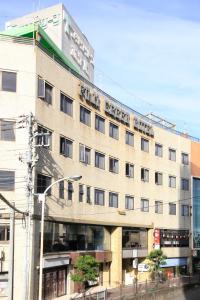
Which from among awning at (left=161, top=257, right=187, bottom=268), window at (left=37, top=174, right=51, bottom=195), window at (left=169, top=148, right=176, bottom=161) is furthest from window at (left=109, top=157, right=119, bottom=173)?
awning at (left=161, top=257, right=187, bottom=268)

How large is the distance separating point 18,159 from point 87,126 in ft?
44.1

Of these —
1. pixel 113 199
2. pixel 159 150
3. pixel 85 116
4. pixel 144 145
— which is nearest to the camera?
pixel 85 116

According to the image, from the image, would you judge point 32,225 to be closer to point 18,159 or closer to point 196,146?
point 18,159

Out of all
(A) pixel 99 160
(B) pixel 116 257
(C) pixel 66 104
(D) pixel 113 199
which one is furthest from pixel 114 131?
(B) pixel 116 257

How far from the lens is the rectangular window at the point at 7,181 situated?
4153 cm

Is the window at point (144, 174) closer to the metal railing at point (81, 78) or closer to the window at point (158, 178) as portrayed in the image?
the window at point (158, 178)

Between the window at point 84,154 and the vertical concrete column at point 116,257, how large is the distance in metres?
10.2

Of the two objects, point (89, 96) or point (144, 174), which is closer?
point (89, 96)

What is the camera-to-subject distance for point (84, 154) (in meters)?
53.0

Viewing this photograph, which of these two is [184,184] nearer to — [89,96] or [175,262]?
[175,262]

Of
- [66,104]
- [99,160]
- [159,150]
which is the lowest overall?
[99,160]

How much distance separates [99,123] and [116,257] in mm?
14277

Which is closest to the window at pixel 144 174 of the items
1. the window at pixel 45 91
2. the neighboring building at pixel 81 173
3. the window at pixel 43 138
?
the neighboring building at pixel 81 173

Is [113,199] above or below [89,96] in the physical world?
below
